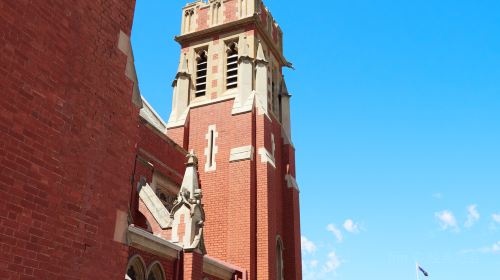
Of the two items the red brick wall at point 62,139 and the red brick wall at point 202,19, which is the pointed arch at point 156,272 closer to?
the red brick wall at point 62,139

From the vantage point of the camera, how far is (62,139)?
18.8ft

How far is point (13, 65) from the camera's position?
528 cm

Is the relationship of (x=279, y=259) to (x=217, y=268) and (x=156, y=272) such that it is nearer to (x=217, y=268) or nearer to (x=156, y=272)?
(x=217, y=268)

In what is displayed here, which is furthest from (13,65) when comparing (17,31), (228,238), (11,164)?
(228,238)

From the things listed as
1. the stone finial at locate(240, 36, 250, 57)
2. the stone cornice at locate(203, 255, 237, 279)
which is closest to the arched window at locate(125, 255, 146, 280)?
the stone cornice at locate(203, 255, 237, 279)

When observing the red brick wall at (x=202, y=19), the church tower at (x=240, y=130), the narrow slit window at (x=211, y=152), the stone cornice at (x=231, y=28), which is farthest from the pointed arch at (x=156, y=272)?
the red brick wall at (x=202, y=19)

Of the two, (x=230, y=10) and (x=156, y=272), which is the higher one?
(x=230, y=10)

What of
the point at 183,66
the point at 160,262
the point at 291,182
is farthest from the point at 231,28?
the point at 160,262

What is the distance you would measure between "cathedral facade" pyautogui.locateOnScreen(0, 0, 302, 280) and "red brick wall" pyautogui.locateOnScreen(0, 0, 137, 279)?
0.05 feet

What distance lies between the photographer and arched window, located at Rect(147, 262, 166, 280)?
11635 millimetres

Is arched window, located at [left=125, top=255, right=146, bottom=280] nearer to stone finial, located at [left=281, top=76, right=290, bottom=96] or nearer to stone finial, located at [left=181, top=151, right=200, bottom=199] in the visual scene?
stone finial, located at [left=181, top=151, right=200, bottom=199]

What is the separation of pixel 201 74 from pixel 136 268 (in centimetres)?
1500

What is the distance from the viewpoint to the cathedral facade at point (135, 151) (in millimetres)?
5277

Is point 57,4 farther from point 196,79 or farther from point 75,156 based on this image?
point 196,79
